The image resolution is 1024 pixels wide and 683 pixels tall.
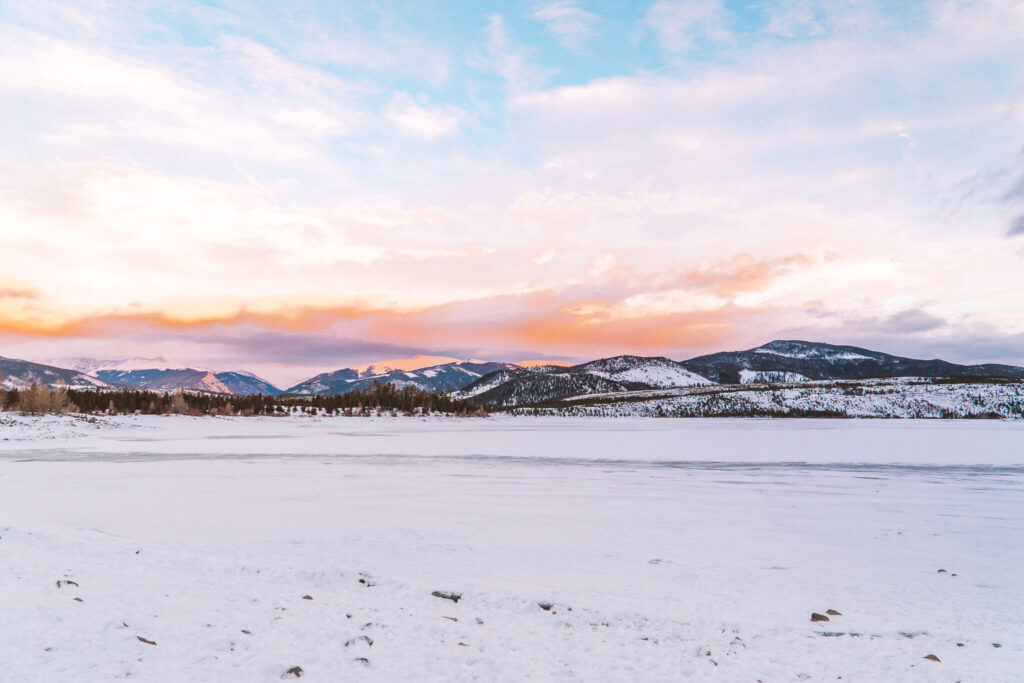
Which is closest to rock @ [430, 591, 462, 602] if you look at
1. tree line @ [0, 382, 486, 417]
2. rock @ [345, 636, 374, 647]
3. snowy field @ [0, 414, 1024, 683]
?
snowy field @ [0, 414, 1024, 683]

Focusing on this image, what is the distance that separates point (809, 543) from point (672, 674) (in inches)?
293

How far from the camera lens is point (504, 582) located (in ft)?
30.6

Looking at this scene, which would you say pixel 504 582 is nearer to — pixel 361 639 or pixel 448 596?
pixel 448 596

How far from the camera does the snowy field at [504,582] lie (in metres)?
6.42

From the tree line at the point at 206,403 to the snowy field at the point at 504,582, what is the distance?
6146 centimetres

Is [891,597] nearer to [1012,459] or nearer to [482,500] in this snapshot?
[482,500]

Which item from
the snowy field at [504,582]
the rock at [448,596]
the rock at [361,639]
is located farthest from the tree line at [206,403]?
the rock at [361,639]

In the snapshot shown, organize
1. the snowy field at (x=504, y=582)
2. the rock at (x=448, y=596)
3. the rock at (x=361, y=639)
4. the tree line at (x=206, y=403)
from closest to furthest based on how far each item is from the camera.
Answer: the snowy field at (x=504, y=582), the rock at (x=361, y=639), the rock at (x=448, y=596), the tree line at (x=206, y=403)

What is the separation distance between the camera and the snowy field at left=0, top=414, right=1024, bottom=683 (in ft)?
21.1

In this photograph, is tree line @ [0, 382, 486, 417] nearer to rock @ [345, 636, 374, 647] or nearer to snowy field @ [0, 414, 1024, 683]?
snowy field @ [0, 414, 1024, 683]

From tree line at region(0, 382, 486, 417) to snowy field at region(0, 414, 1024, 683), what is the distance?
61.5 m

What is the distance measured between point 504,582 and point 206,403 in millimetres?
117476

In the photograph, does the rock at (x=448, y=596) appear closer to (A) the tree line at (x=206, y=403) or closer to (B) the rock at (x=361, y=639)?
(B) the rock at (x=361, y=639)

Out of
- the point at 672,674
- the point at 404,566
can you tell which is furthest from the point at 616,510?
the point at 672,674
